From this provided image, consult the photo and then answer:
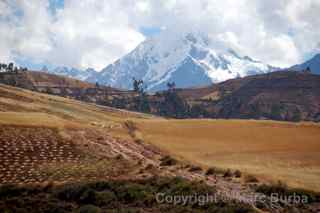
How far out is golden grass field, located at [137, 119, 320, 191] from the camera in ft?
119

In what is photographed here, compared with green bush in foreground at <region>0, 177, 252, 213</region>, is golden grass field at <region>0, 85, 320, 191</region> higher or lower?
higher

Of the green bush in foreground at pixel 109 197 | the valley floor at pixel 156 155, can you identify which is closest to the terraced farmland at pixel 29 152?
the valley floor at pixel 156 155

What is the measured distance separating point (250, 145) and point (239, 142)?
9.97 feet

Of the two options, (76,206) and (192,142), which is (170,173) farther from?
(192,142)

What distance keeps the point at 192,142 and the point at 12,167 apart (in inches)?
1102

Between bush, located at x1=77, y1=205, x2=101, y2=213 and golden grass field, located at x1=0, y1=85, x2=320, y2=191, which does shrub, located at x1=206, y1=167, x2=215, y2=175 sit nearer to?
golden grass field, located at x1=0, y1=85, x2=320, y2=191

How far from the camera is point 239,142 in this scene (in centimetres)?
5803

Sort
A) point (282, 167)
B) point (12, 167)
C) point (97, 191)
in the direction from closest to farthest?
point (97, 191) < point (12, 167) < point (282, 167)

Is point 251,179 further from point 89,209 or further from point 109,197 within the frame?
point 89,209

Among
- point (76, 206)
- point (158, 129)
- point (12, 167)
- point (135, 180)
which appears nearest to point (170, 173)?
point (135, 180)

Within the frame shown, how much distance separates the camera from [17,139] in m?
43.3

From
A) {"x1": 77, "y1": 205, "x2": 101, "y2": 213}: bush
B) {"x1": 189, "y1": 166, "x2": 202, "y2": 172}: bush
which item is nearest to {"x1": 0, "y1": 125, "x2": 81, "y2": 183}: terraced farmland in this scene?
{"x1": 77, "y1": 205, "x2": 101, "y2": 213}: bush

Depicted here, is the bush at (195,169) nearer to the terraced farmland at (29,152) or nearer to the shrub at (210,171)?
the shrub at (210,171)

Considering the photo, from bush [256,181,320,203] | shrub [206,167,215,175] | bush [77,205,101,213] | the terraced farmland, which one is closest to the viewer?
bush [77,205,101,213]
